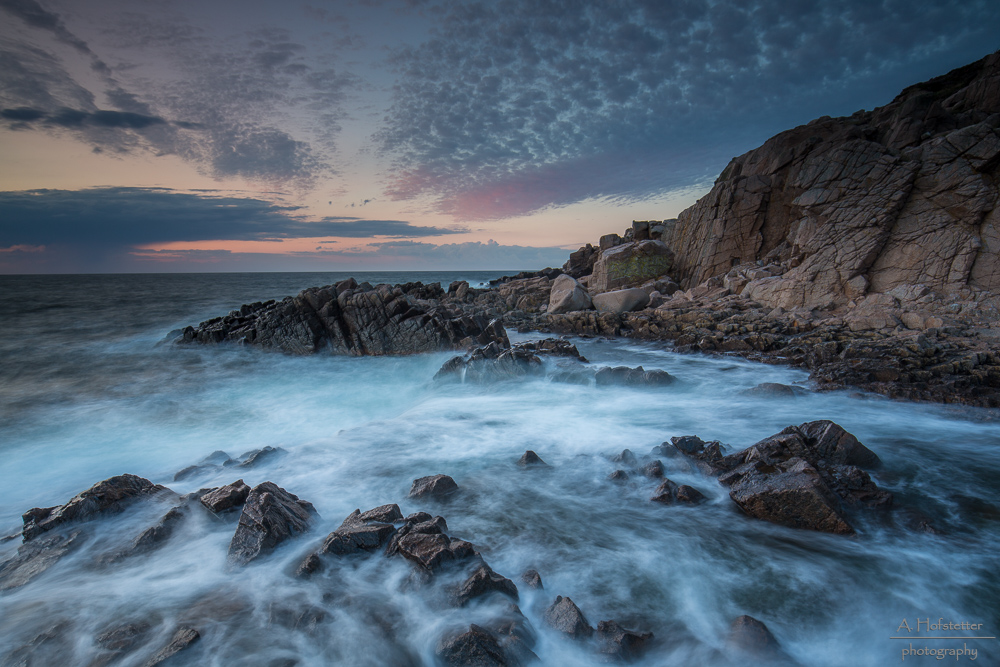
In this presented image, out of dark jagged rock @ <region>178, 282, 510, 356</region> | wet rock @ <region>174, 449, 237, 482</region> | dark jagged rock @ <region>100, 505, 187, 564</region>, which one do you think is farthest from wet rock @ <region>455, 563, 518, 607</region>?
dark jagged rock @ <region>178, 282, 510, 356</region>

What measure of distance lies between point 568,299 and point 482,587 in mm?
17153

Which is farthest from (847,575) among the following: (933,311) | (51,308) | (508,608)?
(51,308)

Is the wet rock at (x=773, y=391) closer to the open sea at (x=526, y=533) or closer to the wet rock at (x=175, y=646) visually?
the open sea at (x=526, y=533)

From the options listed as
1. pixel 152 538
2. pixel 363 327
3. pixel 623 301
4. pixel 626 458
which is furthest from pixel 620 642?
pixel 623 301

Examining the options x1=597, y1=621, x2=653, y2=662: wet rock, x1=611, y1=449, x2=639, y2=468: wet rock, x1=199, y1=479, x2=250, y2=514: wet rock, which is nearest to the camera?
x1=597, y1=621, x2=653, y2=662: wet rock

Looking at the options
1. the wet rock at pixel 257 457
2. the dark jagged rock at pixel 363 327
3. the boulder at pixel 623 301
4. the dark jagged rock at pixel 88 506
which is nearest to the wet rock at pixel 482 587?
the dark jagged rock at pixel 88 506

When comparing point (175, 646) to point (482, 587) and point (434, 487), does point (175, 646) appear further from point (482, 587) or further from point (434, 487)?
point (434, 487)

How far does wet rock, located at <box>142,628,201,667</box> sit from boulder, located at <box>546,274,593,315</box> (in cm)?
1785

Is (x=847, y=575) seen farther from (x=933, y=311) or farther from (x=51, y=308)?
(x=51, y=308)

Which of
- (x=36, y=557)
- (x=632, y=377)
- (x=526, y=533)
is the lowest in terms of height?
(x=36, y=557)

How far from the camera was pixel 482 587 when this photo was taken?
132 inches

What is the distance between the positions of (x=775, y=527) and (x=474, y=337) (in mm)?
11091

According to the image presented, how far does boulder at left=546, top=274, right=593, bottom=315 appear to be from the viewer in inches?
779

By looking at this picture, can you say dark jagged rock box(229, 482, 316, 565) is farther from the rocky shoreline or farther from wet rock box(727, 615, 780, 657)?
wet rock box(727, 615, 780, 657)
